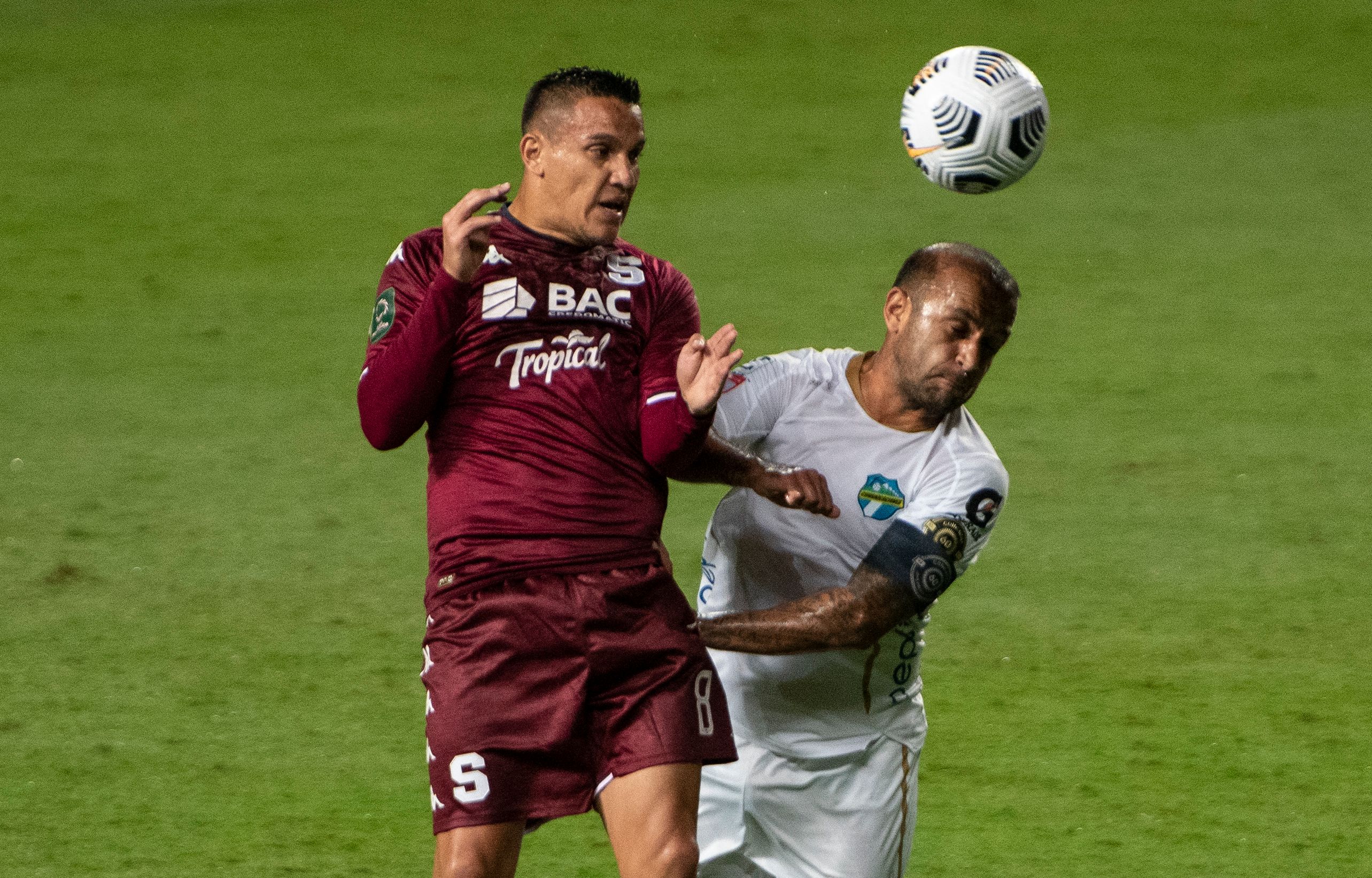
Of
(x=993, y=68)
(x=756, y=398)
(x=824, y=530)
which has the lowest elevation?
(x=824, y=530)

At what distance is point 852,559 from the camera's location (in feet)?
13.9

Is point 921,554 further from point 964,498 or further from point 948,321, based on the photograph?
point 948,321

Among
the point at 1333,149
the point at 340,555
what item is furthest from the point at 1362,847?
the point at 1333,149

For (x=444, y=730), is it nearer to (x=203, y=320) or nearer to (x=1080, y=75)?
(x=203, y=320)

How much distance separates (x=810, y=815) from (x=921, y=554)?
2.37 feet

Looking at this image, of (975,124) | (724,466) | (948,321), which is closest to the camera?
(724,466)

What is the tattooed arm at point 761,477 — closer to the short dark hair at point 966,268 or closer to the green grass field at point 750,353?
the short dark hair at point 966,268

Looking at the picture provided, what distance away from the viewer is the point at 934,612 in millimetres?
6539

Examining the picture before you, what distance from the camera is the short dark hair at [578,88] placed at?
3842 millimetres

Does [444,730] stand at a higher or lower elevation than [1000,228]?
lower

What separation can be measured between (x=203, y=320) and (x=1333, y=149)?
683 cm

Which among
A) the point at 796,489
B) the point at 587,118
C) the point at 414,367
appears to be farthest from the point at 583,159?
the point at 796,489

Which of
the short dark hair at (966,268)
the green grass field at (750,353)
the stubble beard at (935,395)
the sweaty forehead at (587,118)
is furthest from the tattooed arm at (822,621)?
the green grass field at (750,353)

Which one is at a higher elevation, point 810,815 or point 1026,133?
point 1026,133
